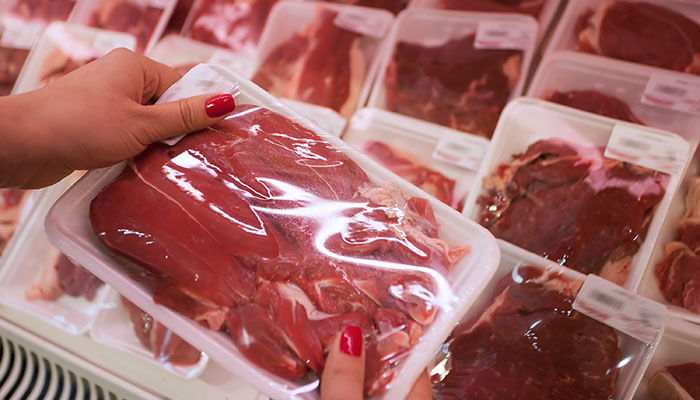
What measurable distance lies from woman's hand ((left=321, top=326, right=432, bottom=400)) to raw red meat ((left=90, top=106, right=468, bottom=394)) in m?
0.04

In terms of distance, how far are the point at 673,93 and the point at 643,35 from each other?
0.33m

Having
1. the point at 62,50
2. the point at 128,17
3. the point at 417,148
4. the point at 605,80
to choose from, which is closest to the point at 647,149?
the point at 605,80

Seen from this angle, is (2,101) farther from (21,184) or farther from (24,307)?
(24,307)

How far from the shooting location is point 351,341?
1.03 metres

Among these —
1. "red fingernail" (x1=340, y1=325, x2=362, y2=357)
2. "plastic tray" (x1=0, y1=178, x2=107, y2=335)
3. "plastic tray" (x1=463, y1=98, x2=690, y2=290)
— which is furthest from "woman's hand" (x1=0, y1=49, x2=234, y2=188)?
"plastic tray" (x1=463, y1=98, x2=690, y2=290)

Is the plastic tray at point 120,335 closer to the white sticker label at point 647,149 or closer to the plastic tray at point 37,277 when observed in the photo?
the plastic tray at point 37,277

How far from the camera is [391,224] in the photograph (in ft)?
3.93

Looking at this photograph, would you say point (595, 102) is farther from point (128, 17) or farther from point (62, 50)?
point (62, 50)

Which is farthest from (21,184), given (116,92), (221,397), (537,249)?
(537,249)

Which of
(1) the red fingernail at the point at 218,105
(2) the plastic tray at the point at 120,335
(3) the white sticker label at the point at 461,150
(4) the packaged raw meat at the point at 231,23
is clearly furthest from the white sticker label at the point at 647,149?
(4) the packaged raw meat at the point at 231,23

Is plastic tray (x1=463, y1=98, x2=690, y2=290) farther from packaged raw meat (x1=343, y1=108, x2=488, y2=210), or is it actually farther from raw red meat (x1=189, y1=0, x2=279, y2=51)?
raw red meat (x1=189, y1=0, x2=279, y2=51)

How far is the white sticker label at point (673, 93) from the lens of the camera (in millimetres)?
1756

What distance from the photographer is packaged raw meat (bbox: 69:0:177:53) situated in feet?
8.77

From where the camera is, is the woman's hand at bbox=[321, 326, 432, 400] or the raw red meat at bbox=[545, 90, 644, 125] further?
the raw red meat at bbox=[545, 90, 644, 125]
